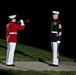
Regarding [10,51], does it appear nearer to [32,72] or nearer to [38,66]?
[38,66]

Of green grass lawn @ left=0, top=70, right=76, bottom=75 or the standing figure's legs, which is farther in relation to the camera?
the standing figure's legs

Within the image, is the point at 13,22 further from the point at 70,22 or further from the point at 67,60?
the point at 70,22

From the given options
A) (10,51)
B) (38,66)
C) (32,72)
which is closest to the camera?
(32,72)

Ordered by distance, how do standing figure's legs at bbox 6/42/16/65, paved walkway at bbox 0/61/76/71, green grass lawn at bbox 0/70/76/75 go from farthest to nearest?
1. standing figure's legs at bbox 6/42/16/65
2. paved walkway at bbox 0/61/76/71
3. green grass lawn at bbox 0/70/76/75

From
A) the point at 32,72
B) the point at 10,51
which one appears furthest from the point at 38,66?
the point at 32,72

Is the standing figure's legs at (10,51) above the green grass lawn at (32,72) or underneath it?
above

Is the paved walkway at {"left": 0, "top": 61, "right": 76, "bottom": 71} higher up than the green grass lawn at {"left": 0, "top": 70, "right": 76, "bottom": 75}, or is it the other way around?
the green grass lawn at {"left": 0, "top": 70, "right": 76, "bottom": 75}

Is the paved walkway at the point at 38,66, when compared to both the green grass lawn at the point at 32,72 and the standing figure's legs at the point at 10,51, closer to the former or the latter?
the standing figure's legs at the point at 10,51

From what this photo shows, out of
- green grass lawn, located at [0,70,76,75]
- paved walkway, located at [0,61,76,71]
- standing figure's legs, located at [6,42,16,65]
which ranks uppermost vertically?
standing figure's legs, located at [6,42,16,65]

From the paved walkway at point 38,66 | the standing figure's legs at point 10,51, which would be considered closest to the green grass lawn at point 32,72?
the paved walkway at point 38,66

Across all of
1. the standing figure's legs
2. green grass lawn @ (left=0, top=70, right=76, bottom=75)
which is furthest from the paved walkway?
green grass lawn @ (left=0, top=70, right=76, bottom=75)

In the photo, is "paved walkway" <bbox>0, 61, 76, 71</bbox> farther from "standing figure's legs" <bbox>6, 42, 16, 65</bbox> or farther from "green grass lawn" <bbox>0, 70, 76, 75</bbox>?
"green grass lawn" <bbox>0, 70, 76, 75</bbox>

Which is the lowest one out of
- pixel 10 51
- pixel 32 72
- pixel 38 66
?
pixel 38 66

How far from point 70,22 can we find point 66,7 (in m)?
1.22
